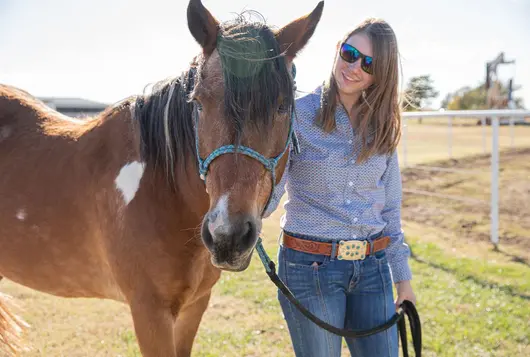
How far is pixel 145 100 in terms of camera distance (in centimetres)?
206

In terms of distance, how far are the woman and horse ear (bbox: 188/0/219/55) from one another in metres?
0.48

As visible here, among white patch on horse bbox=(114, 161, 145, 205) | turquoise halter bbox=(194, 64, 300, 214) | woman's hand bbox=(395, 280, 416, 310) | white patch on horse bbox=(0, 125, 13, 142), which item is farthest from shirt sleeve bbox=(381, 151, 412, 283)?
white patch on horse bbox=(0, 125, 13, 142)

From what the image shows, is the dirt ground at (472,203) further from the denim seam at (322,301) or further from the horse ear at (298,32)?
the horse ear at (298,32)

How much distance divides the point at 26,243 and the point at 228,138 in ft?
5.32

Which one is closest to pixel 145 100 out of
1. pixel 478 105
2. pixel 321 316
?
pixel 321 316

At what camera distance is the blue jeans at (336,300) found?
1.79 m

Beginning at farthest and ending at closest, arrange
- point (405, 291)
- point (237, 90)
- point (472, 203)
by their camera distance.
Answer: point (472, 203)
point (405, 291)
point (237, 90)

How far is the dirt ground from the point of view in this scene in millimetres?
5957

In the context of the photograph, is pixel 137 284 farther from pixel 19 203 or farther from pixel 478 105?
Answer: pixel 478 105

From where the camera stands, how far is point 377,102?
186cm

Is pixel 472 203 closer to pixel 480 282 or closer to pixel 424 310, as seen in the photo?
pixel 480 282

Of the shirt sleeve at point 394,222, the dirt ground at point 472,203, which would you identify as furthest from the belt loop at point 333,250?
the dirt ground at point 472,203

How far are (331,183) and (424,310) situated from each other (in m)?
2.70

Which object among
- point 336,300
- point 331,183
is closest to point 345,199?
point 331,183
